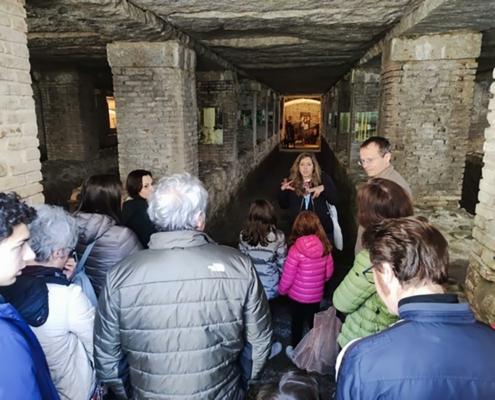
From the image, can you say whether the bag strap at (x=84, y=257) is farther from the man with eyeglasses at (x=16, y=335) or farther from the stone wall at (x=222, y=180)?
the stone wall at (x=222, y=180)

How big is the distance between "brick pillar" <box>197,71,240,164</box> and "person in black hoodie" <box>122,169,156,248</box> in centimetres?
708

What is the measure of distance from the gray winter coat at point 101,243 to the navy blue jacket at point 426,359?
1765mm

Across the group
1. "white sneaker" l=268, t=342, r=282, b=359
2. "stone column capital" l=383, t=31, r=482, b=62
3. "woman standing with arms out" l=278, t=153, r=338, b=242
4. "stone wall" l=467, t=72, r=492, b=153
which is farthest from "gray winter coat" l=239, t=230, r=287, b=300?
"stone wall" l=467, t=72, r=492, b=153

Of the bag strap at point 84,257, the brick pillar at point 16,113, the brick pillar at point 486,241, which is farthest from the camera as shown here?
the brick pillar at point 486,241

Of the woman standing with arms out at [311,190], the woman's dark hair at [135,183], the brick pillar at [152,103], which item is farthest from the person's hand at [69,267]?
the brick pillar at [152,103]

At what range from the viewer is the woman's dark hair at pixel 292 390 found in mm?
2514

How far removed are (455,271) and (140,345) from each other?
405cm

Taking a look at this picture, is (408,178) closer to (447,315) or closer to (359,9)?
(359,9)

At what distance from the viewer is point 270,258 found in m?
3.66

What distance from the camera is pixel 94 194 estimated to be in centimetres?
277

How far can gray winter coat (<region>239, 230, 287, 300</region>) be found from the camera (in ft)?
12.0

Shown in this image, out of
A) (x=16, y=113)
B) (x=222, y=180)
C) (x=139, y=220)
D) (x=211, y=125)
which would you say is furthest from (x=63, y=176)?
Answer: (x=139, y=220)

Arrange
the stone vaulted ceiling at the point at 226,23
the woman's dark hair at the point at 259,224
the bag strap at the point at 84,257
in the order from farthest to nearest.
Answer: the stone vaulted ceiling at the point at 226,23, the woman's dark hair at the point at 259,224, the bag strap at the point at 84,257

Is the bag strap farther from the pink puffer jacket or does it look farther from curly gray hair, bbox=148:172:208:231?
the pink puffer jacket
